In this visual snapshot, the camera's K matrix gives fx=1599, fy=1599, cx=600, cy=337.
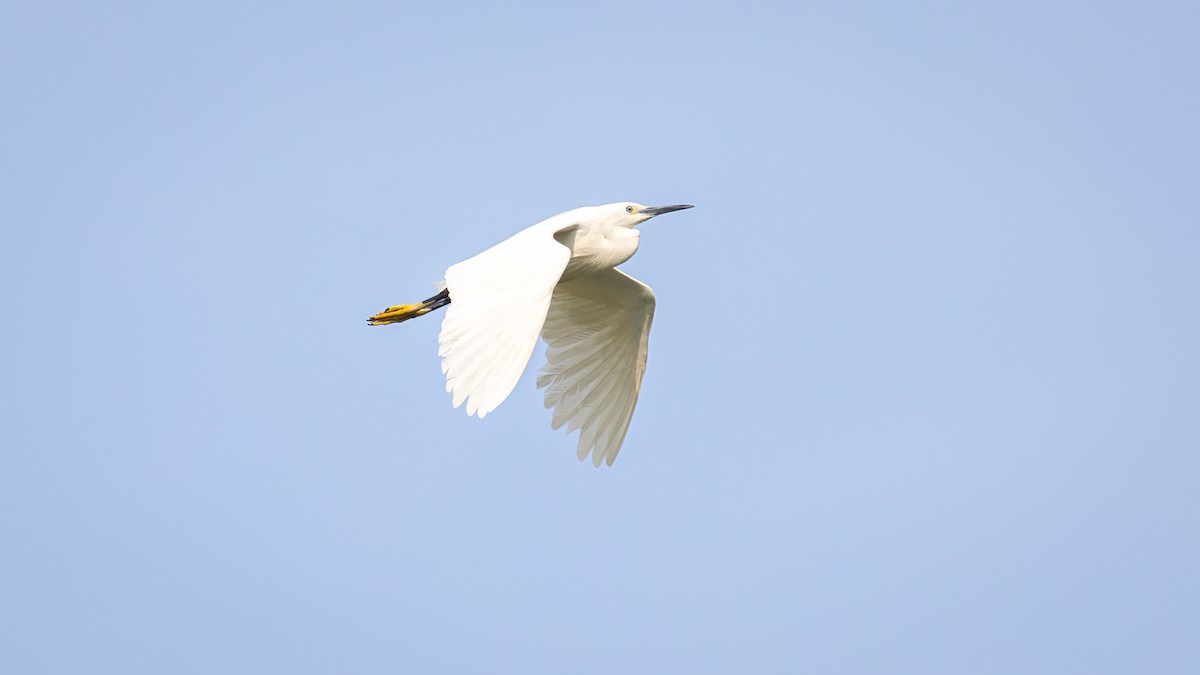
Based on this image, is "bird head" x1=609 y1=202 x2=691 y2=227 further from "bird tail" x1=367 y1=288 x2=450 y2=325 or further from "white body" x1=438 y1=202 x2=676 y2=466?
"bird tail" x1=367 y1=288 x2=450 y2=325

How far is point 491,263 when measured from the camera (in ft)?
39.4

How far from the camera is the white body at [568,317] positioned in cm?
Result: 1084

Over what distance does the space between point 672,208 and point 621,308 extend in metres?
1.05

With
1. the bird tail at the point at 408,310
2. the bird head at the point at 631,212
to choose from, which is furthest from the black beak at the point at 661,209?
the bird tail at the point at 408,310

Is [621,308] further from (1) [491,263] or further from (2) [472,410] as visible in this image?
(2) [472,410]

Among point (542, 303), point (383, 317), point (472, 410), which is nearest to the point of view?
point (472, 410)

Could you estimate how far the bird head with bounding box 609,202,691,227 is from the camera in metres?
14.3

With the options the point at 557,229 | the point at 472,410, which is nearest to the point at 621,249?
the point at 557,229

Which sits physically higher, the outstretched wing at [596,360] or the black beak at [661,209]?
the black beak at [661,209]

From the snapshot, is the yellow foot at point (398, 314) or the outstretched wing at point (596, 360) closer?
the yellow foot at point (398, 314)

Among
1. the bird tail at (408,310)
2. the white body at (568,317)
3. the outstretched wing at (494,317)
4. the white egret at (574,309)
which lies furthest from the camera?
the bird tail at (408,310)

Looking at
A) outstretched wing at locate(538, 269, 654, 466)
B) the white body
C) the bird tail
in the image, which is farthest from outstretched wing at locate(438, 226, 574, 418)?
outstretched wing at locate(538, 269, 654, 466)

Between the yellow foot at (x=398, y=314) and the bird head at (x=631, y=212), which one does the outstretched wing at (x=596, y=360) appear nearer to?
the bird head at (x=631, y=212)

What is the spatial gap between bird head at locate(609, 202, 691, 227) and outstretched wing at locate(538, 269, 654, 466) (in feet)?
2.28
